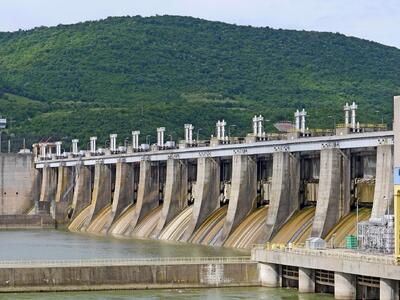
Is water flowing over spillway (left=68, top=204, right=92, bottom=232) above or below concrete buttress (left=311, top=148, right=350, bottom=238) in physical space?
below

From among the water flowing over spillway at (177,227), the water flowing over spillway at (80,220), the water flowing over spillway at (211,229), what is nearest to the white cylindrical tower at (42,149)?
the water flowing over spillway at (80,220)

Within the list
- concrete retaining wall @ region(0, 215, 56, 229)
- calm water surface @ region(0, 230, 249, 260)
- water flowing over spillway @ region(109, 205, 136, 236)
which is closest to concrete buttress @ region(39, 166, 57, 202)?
concrete retaining wall @ region(0, 215, 56, 229)

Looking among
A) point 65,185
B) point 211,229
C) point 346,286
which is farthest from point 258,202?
point 65,185

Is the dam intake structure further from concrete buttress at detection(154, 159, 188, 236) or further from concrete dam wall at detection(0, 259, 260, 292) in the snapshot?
concrete dam wall at detection(0, 259, 260, 292)

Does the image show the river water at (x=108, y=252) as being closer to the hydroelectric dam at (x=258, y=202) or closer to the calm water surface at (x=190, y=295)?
the calm water surface at (x=190, y=295)

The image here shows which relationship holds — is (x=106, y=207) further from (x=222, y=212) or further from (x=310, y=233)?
(x=310, y=233)

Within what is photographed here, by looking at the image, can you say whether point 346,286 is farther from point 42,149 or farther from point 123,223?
point 42,149
